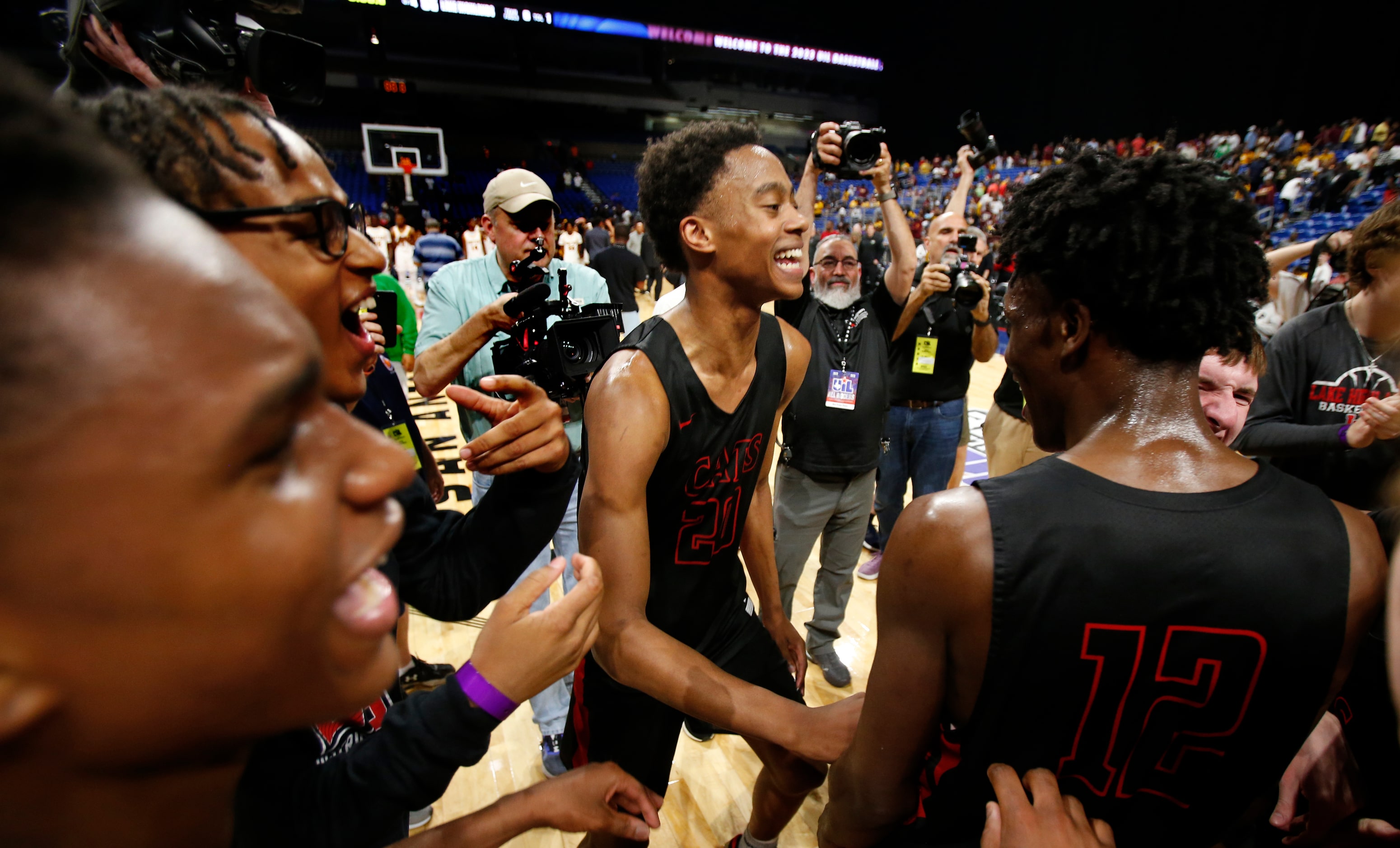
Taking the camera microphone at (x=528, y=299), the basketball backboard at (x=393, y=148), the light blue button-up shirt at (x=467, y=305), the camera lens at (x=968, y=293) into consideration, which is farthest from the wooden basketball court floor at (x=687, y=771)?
the basketball backboard at (x=393, y=148)

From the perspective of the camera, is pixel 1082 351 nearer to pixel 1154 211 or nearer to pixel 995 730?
pixel 1154 211

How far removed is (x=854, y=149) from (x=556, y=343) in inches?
72.1

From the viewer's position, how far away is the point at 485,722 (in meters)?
1.00

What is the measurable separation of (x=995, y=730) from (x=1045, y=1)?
2680 centimetres

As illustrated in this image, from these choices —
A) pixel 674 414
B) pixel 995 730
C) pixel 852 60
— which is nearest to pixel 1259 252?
pixel 995 730

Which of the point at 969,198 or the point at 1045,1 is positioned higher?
the point at 1045,1

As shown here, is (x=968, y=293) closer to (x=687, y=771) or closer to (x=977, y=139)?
(x=977, y=139)

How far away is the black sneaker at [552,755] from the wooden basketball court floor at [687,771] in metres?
0.06

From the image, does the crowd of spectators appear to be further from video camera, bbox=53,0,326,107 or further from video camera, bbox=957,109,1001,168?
video camera, bbox=53,0,326,107

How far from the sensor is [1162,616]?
96cm

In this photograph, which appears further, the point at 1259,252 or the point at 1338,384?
the point at 1338,384

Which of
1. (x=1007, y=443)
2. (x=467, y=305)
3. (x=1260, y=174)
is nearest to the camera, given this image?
(x=467, y=305)

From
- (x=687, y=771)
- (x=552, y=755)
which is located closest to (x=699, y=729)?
(x=687, y=771)

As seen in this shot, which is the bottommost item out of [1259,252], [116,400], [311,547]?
[311,547]
